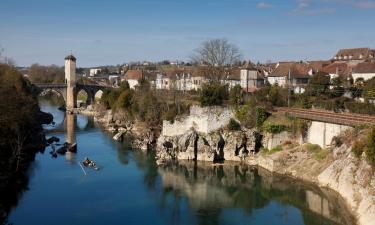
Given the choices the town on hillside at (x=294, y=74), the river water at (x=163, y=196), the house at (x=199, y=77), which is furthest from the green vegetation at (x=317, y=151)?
the house at (x=199, y=77)

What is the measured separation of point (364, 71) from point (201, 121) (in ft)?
73.9

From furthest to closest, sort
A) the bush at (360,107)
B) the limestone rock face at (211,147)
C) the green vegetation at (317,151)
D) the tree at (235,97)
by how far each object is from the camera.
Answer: the tree at (235,97)
the limestone rock face at (211,147)
the bush at (360,107)
the green vegetation at (317,151)

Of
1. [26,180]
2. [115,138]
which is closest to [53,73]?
[115,138]

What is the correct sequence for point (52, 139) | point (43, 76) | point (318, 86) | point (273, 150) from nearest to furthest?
point (273, 150) → point (318, 86) → point (52, 139) → point (43, 76)

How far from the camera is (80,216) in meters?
25.6

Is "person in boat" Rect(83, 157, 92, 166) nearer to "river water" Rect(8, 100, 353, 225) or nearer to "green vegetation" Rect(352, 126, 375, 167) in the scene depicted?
"river water" Rect(8, 100, 353, 225)

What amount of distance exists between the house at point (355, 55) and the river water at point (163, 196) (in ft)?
127

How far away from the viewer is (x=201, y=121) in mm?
42031

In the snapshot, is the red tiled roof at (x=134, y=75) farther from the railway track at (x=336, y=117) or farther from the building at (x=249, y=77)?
the railway track at (x=336, y=117)

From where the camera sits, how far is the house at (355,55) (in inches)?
2665

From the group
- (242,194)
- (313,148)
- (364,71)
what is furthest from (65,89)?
(242,194)

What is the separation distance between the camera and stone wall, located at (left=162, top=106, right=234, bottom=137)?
41.4 m

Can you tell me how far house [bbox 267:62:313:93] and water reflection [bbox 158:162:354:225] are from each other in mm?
20931

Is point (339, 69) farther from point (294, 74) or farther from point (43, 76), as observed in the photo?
point (43, 76)
